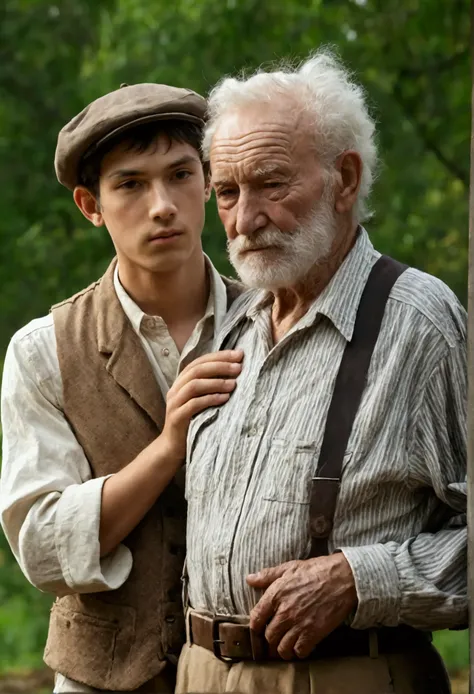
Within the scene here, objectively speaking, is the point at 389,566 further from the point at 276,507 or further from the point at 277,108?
the point at 277,108

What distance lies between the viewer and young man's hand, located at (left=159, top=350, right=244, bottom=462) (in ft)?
10.4

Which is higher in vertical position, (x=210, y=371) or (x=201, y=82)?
(x=201, y=82)

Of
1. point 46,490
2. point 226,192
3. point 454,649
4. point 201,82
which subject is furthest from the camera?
point 454,649

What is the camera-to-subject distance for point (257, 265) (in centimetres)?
314

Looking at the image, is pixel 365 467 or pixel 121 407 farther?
pixel 121 407

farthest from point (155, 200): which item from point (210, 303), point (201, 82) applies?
point (201, 82)

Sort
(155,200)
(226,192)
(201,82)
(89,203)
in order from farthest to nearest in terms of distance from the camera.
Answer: (201,82)
(89,203)
(155,200)
(226,192)

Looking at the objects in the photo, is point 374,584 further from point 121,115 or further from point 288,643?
point 121,115

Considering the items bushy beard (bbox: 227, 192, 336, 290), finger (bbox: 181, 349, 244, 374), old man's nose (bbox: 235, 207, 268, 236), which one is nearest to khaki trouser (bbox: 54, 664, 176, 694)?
finger (bbox: 181, 349, 244, 374)

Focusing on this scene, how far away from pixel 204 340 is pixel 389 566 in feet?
3.00

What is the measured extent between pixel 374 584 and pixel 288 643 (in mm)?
242

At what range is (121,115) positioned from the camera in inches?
133

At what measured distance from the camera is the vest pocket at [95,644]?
10.9ft

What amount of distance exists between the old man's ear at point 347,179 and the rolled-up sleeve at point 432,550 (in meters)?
0.46
